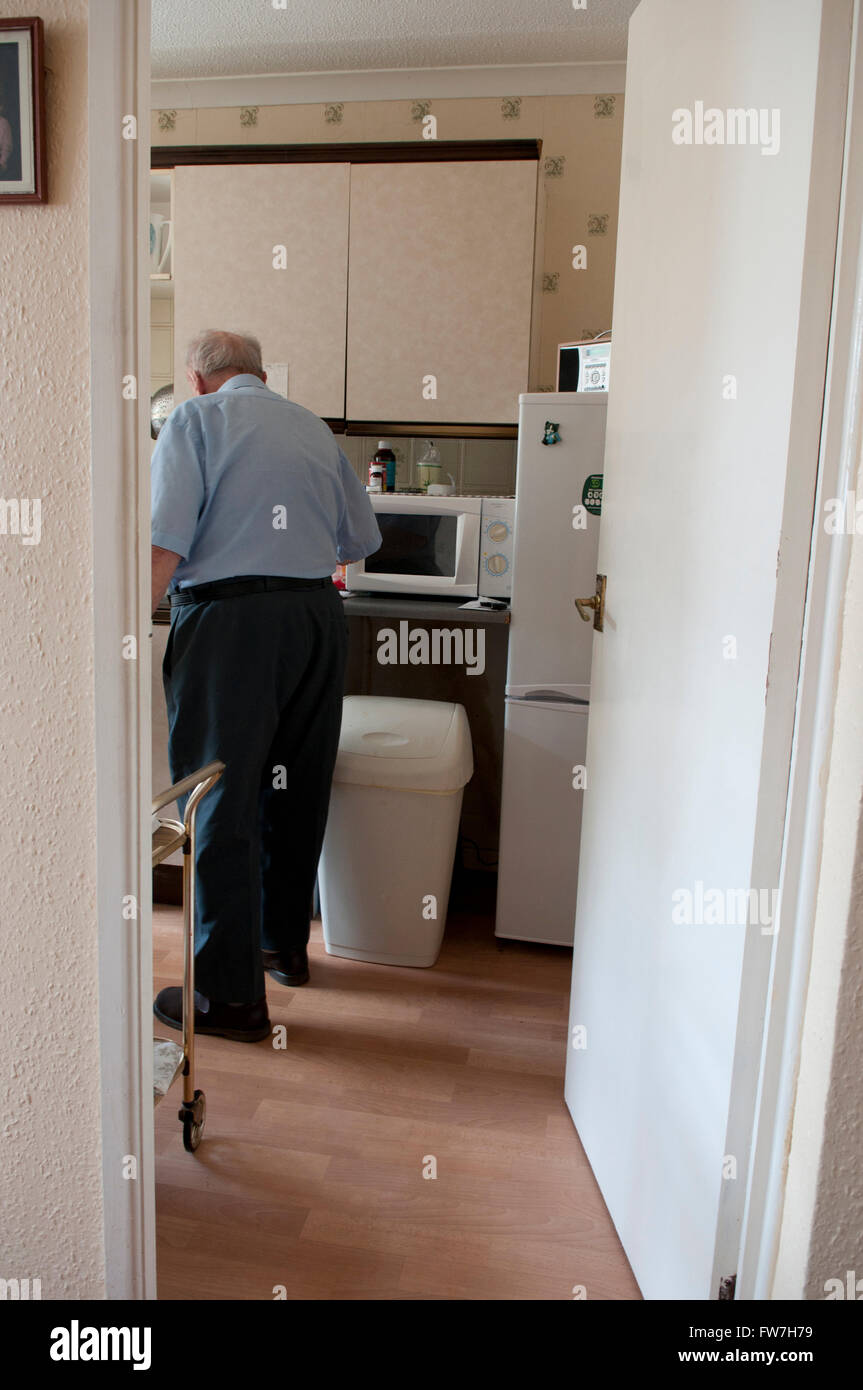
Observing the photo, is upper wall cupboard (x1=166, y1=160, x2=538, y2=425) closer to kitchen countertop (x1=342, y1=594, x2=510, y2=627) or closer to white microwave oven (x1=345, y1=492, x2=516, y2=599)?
white microwave oven (x1=345, y1=492, x2=516, y2=599)

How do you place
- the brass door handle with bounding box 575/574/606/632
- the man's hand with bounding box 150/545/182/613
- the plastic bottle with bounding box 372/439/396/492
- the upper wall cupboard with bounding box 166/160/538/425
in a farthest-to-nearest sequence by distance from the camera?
the plastic bottle with bounding box 372/439/396/492
the upper wall cupboard with bounding box 166/160/538/425
the man's hand with bounding box 150/545/182/613
the brass door handle with bounding box 575/574/606/632

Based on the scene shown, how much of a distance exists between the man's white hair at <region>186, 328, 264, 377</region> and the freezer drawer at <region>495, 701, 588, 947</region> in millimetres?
1009

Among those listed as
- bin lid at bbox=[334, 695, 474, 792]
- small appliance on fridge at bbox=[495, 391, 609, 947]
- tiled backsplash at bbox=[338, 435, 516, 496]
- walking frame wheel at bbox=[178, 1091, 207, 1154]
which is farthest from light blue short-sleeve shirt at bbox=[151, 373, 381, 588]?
tiled backsplash at bbox=[338, 435, 516, 496]

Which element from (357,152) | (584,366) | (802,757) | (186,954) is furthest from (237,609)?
(357,152)

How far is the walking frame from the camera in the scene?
1397 mm

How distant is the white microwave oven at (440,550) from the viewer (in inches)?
99.3

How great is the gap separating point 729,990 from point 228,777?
1125mm

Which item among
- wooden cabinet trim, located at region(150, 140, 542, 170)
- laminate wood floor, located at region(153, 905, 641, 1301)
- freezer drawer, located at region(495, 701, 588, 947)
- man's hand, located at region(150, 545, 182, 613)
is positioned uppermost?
wooden cabinet trim, located at region(150, 140, 542, 170)

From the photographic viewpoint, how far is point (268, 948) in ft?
7.31

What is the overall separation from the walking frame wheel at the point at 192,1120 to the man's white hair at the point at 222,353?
1397mm

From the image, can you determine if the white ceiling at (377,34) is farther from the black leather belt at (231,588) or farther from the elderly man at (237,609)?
the black leather belt at (231,588)

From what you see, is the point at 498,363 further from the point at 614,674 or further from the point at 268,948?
the point at 268,948

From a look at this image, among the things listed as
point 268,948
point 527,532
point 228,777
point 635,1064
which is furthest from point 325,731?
point 635,1064

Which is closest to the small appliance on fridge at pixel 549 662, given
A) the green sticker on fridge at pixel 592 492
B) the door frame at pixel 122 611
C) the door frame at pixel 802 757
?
the green sticker on fridge at pixel 592 492
